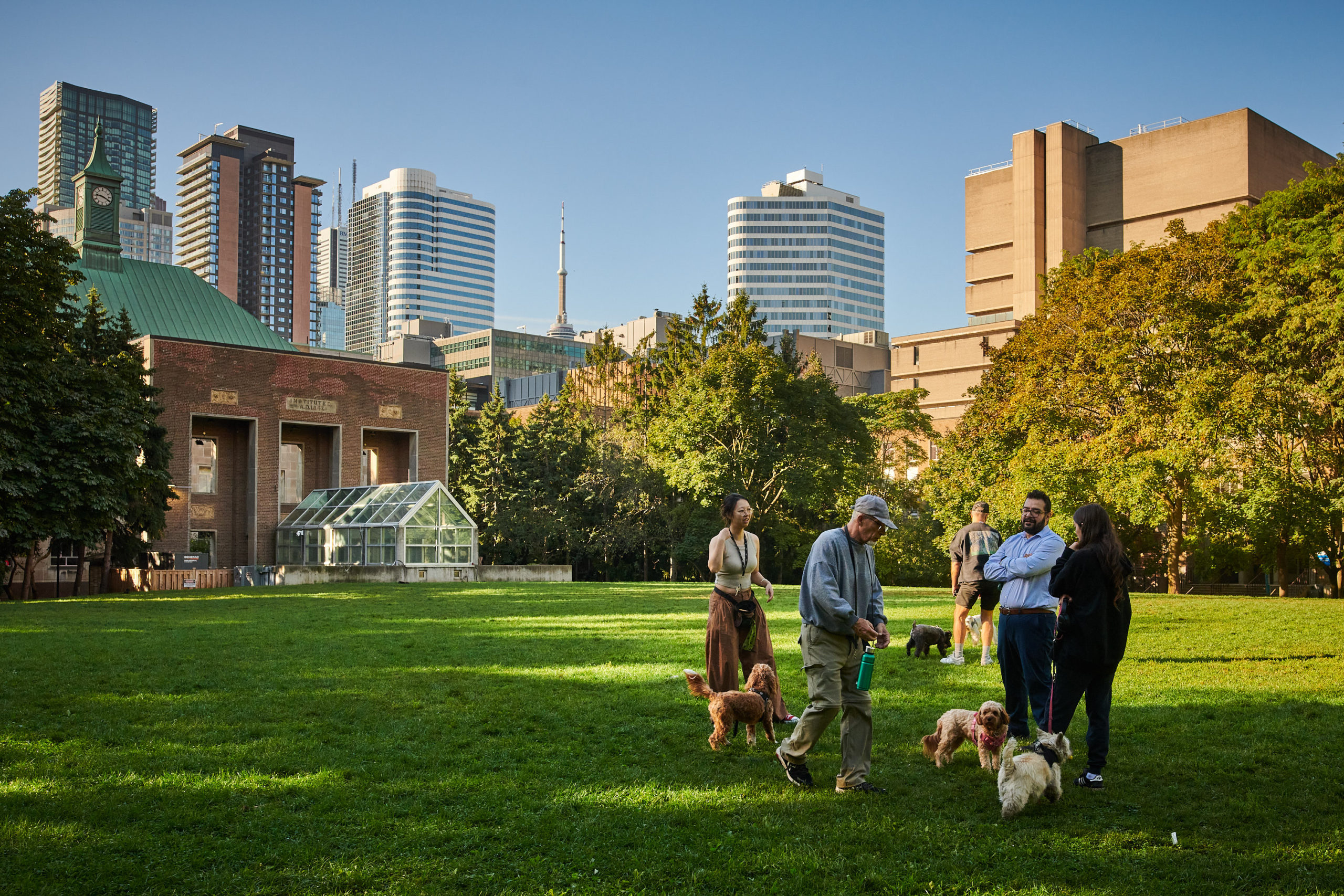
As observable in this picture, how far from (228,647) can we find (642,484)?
Result: 3946 cm

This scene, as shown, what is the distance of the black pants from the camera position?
724 cm

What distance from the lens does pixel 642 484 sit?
54.2 metres

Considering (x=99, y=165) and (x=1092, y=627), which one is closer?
(x=1092, y=627)

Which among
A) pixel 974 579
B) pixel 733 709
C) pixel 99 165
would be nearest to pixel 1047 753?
pixel 733 709

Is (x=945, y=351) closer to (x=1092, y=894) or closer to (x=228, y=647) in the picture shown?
(x=228, y=647)

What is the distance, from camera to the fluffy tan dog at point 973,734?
7.37 meters

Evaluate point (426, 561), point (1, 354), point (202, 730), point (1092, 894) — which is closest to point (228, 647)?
point (202, 730)

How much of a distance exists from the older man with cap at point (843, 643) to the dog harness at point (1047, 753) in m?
1.04

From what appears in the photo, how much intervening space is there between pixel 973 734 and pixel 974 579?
16.7 feet

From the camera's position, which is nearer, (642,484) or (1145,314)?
(1145,314)

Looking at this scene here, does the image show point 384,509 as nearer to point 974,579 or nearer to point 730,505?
point 974,579

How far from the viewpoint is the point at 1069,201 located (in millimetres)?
83812

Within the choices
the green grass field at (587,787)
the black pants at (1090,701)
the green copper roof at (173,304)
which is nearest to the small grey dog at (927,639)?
the green grass field at (587,787)

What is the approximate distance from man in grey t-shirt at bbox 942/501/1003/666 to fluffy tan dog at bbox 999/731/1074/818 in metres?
5.71
